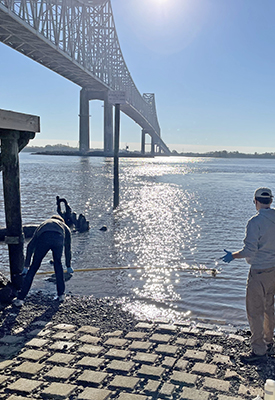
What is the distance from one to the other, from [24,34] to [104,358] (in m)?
52.5

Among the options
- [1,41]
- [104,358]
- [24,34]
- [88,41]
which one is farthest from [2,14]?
[104,358]

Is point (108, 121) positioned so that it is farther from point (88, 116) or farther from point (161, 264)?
point (161, 264)

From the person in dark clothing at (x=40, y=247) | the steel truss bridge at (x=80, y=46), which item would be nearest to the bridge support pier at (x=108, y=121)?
the steel truss bridge at (x=80, y=46)

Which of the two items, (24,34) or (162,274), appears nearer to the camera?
(162,274)

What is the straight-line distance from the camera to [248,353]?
3916 mm

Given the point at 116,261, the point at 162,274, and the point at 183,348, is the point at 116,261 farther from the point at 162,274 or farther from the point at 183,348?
the point at 183,348

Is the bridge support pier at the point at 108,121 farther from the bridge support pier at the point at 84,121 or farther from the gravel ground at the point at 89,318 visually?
the gravel ground at the point at 89,318

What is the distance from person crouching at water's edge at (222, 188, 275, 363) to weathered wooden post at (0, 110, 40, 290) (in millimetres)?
3217

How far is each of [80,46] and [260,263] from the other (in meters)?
74.1

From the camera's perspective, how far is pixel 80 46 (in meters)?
70.6

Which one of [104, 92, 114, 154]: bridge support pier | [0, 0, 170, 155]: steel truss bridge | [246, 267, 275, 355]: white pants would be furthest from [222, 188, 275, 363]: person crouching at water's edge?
[104, 92, 114, 154]: bridge support pier

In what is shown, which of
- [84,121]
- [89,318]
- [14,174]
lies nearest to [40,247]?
[14,174]

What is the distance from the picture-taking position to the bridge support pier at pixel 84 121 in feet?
305

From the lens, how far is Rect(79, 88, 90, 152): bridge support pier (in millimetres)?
93000
